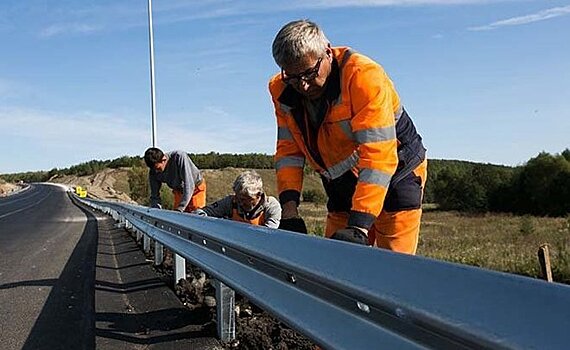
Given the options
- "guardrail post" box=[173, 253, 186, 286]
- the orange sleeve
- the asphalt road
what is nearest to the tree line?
the asphalt road

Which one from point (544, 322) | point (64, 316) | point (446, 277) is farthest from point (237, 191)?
point (544, 322)

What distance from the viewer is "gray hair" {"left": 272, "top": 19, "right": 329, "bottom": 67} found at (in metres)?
3.42

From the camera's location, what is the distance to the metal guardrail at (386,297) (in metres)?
1.31

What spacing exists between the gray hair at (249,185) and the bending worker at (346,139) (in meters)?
1.88

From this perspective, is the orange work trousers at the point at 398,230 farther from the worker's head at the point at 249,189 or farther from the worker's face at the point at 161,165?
the worker's face at the point at 161,165

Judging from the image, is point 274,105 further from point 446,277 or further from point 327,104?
point 446,277

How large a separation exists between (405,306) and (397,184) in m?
2.17

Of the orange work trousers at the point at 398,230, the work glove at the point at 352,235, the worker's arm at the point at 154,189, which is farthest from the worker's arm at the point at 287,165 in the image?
the worker's arm at the point at 154,189

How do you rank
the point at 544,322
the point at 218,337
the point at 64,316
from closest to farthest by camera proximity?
1. the point at 544,322
2. the point at 218,337
3. the point at 64,316

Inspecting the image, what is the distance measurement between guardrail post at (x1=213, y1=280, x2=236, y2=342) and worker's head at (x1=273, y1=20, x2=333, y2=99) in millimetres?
1579

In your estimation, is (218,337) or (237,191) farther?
(237,191)

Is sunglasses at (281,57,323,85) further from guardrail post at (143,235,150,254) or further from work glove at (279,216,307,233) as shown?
guardrail post at (143,235,150,254)

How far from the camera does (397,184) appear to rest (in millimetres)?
3945

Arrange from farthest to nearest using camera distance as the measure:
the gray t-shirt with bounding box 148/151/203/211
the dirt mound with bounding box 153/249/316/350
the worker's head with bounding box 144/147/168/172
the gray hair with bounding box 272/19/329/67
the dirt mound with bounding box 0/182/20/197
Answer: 1. the dirt mound with bounding box 0/182/20/197
2. the gray t-shirt with bounding box 148/151/203/211
3. the worker's head with bounding box 144/147/168/172
4. the dirt mound with bounding box 153/249/316/350
5. the gray hair with bounding box 272/19/329/67
